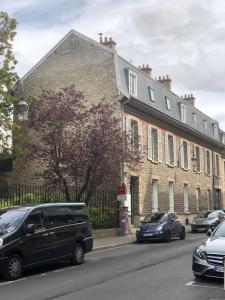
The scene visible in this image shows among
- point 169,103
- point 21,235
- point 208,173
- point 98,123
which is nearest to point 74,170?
point 98,123

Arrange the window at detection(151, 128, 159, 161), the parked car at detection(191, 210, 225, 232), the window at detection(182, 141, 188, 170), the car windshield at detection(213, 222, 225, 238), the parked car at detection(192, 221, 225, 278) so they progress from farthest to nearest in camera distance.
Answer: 1. the window at detection(182, 141, 188, 170)
2. the window at detection(151, 128, 159, 161)
3. the parked car at detection(191, 210, 225, 232)
4. the car windshield at detection(213, 222, 225, 238)
5. the parked car at detection(192, 221, 225, 278)

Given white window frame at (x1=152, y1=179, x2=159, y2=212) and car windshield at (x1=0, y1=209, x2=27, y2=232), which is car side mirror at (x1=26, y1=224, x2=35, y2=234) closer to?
car windshield at (x1=0, y1=209, x2=27, y2=232)

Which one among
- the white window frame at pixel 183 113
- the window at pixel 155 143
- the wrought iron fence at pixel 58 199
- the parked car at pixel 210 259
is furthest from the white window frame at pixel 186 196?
the parked car at pixel 210 259

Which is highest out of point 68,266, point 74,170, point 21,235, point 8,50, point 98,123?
point 8,50

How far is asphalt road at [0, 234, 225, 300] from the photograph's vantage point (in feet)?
32.1

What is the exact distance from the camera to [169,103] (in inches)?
1545

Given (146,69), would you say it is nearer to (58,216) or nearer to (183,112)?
(183,112)

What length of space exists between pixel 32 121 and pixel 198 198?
23702mm

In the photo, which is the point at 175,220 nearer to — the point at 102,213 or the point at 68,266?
the point at 102,213

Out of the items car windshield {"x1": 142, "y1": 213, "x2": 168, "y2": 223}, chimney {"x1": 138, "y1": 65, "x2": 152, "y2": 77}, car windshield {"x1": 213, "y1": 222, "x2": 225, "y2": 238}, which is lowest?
car windshield {"x1": 213, "y1": 222, "x2": 225, "y2": 238}

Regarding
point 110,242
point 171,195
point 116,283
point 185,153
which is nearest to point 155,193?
point 171,195

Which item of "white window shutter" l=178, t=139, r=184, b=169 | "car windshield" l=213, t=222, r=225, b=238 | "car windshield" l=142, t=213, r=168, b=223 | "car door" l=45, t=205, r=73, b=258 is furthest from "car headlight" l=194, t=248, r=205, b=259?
"white window shutter" l=178, t=139, r=184, b=169

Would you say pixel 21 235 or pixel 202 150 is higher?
pixel 202 150

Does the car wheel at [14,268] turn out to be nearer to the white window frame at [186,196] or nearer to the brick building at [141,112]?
the brick building at [141,112]
